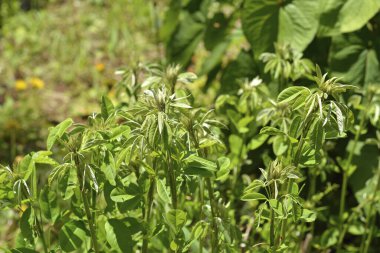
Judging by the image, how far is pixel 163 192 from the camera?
116cm

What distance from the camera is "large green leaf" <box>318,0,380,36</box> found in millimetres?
1869

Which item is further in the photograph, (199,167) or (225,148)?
(225,148)

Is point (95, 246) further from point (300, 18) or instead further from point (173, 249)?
point (300, 18)

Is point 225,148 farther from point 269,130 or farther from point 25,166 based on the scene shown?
point 25,166

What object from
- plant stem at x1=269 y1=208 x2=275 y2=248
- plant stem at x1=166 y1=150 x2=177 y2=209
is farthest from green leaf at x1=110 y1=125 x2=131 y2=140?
plant stem at x1=269 y1=208 x2=275 y2=248

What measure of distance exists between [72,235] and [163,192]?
0.26 meters

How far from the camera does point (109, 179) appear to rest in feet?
3.88

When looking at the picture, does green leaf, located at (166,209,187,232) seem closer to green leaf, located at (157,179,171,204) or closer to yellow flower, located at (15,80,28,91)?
green leaf, located at (157,179,171,204)

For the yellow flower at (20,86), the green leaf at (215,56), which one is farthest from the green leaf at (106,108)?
the yellow flower at (20,86)

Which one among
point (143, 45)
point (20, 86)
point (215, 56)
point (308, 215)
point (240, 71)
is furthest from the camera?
point (143, 45)

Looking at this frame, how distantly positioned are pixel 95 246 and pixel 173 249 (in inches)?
6.8

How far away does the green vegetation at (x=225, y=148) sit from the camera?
1.13 m

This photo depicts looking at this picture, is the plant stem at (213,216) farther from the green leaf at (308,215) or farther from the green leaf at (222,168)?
the green leaf at (308,215)

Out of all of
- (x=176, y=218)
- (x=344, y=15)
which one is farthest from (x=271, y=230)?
(x=344, y=15)
